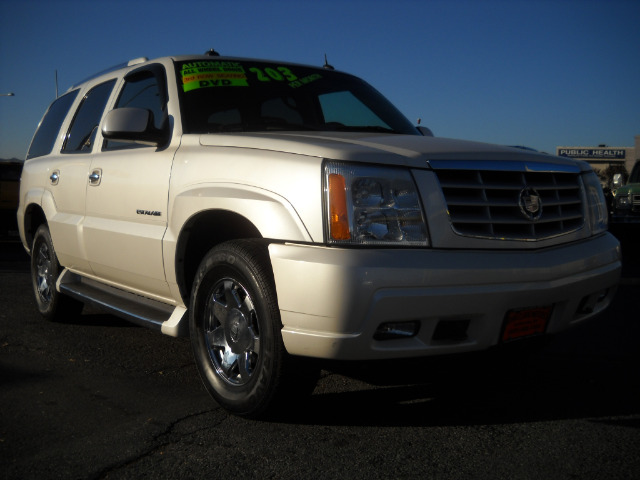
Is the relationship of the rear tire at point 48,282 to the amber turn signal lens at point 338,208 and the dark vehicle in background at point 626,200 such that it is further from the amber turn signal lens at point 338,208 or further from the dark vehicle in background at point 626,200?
the dark vehicle in background at point 626,200

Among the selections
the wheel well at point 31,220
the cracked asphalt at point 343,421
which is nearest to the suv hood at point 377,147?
the cracked asphalt at point 343,421

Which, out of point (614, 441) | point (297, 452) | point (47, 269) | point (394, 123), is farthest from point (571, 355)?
point (47, 269)

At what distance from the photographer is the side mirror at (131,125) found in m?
3.98

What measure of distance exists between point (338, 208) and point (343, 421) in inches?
41.6

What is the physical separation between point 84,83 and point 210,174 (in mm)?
2821

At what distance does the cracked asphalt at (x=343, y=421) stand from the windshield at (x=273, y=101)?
1.52 meters

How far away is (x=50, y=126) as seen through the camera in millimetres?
6301

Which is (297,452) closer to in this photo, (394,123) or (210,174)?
(210,174)

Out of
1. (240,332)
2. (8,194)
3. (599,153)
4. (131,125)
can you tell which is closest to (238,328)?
(240,332)

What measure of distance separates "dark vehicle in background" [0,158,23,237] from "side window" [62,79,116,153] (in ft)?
31.0

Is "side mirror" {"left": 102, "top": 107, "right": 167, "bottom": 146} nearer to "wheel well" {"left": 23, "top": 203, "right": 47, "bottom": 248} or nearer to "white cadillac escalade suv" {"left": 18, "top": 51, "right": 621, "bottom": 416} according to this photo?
"white cadillac escalade suv" {"left": 18, "top": 51, "right": 621, "bottom": 416}

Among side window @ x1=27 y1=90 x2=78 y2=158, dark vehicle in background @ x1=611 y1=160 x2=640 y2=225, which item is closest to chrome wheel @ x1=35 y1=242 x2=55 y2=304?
side window @ x1=27 y1=90 x2=78 y2=158

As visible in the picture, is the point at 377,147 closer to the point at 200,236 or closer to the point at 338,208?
the point at 338,208

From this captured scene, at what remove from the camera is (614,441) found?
3102 millimetres
